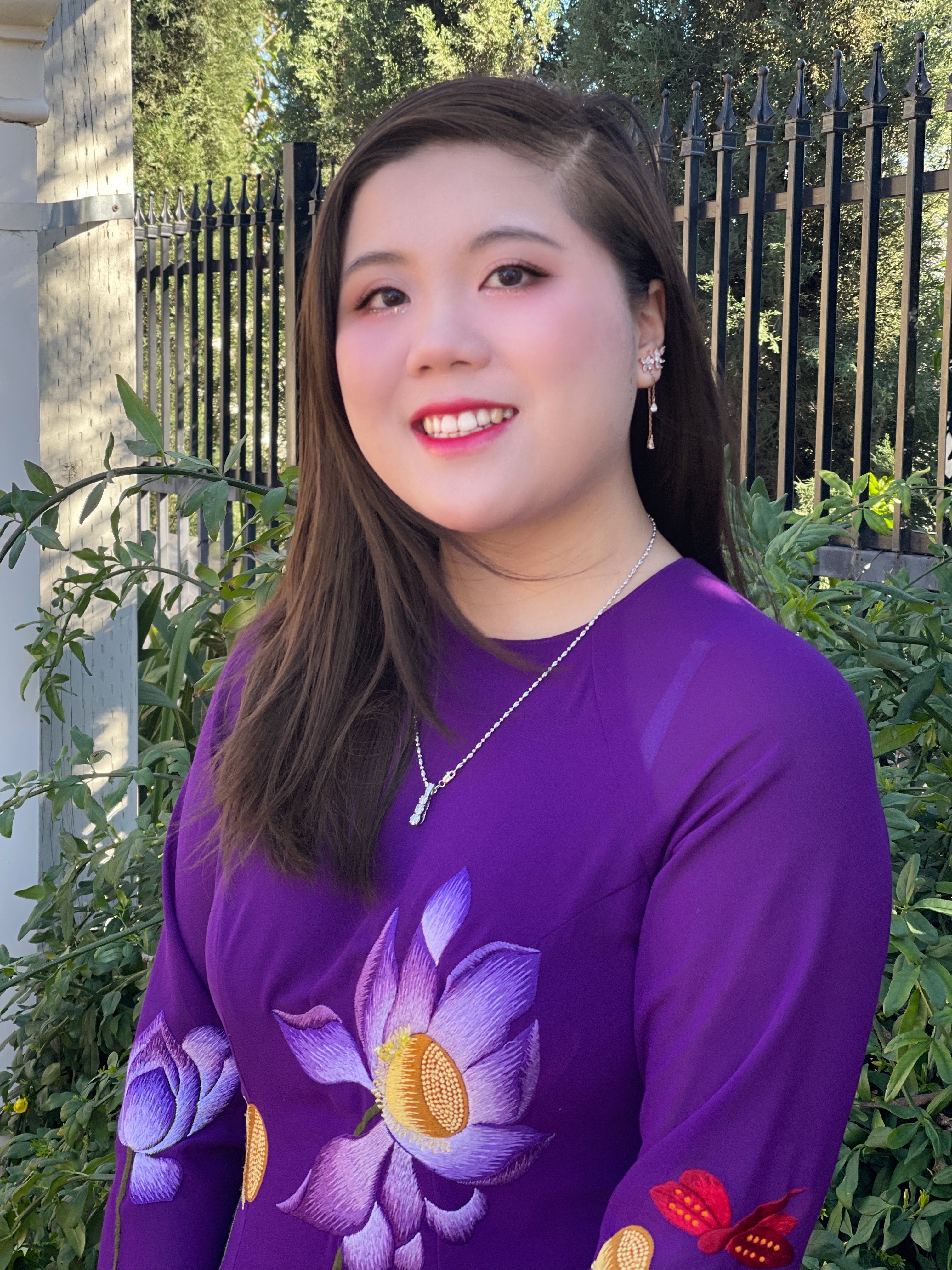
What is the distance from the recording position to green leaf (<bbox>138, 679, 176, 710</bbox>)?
87.7 inches

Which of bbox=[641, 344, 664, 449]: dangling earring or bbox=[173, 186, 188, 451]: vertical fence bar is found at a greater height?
bbox=[173, 186, 188, 451]: vertical fence bar

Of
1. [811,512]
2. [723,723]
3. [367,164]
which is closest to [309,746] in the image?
[723,723]

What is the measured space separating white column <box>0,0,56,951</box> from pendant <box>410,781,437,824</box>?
1.30 m

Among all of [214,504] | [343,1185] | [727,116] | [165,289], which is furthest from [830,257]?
[165,289]

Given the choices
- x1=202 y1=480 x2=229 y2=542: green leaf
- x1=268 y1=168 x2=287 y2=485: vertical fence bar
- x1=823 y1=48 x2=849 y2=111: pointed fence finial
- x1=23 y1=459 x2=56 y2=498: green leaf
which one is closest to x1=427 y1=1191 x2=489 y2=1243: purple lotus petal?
x1=202 y1=480 x2=229 y2=542: green leaf

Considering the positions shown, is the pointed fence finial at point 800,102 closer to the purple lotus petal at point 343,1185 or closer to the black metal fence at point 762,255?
the black metal fence at point 762,255

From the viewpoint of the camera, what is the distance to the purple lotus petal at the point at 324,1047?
1.10m

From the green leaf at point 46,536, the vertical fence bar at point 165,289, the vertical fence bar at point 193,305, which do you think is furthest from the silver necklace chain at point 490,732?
the vertical fence bar at point 165,289

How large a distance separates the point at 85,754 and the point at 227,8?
14190 mm

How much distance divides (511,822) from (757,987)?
26cm

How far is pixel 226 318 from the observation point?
6.74 metres

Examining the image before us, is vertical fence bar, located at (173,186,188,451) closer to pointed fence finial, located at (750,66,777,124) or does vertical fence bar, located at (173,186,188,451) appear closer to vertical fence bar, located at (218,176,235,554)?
vertical fence bar, located at (218,176,235,554)

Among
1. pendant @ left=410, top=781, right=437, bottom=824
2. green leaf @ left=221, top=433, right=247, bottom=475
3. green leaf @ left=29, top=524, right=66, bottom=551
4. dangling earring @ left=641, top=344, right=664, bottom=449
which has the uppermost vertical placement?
dangling earring @ left=641, top=344, right=664, bottom=449

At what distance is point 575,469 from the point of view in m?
1.13
